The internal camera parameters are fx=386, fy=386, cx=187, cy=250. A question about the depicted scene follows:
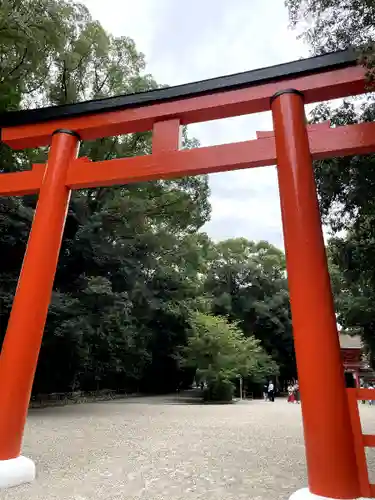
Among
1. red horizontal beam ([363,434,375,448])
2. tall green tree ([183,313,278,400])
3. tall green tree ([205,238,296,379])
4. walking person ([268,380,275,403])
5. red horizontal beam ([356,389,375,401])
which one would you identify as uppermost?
tall green tree ([205,238,296,379])

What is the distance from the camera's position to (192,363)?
1975 cm

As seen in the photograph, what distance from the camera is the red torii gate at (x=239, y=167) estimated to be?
321 cm

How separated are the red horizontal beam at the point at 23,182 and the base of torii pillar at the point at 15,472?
3270 millimetres

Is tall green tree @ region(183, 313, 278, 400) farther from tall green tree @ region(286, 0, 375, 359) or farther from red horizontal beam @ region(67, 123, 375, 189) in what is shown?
red horizontal beam @ region(67, 123, 375, 189)

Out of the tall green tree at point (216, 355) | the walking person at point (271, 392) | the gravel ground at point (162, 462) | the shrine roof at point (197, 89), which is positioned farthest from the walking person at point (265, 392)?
the shrine roof at point (197, 89)

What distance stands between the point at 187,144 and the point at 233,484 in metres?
14.1

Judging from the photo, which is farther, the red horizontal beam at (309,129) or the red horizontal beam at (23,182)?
the red horizontal beam at (23,182)

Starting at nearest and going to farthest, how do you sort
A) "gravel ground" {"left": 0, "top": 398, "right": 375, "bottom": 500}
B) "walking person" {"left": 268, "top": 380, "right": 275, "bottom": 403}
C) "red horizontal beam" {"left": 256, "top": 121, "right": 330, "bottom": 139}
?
"gravel ground" {"left": 0, "top": 398, "right": 375, "bottom": 500}
"red horizontal beam" {"left": 256, "top": 121, "right": 330, "bottom": 139}
"walking person" {"left": 268, "top": 380, "right": 275, "bottom": 403}

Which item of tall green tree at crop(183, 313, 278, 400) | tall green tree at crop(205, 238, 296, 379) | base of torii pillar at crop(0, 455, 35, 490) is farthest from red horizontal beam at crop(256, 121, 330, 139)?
tall green tree at crop(205, 238, 296, 379)

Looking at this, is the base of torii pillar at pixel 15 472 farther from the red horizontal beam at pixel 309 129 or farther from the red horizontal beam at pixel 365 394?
the red horizontal beam at pixel 309 129

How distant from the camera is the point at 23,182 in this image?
17.4ft

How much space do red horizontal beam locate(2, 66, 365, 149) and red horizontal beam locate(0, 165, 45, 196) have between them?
624mm

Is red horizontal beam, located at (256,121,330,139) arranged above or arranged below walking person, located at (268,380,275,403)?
above

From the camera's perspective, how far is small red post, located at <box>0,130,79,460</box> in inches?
159
